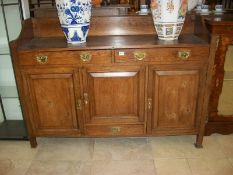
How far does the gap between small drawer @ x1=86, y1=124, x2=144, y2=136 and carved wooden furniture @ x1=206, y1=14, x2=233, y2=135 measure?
601 mm

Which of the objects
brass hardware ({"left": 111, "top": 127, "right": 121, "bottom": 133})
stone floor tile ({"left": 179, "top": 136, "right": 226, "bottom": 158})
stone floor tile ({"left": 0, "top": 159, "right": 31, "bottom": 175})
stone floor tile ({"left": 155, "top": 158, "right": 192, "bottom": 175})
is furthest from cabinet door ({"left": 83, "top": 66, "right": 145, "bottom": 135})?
stone floor tile ({"left": 0, "top": 159, "right": 31, "bottom": 175})

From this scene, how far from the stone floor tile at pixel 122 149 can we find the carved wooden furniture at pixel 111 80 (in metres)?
0.14

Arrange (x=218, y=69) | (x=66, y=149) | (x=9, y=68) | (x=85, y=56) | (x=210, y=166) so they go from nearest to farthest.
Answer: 1. (x=85, y=56)
2. (x=210, y=166)
3. (x=218, y=69)
4. (x=66, y=149)
5. (x=9, y=68)

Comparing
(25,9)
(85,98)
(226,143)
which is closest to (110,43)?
(85,98)

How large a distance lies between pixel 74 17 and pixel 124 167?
1050mm

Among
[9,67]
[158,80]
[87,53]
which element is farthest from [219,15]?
[9,67]

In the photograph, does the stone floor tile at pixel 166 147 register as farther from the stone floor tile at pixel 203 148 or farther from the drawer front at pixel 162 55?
the drawer front at pixel 162 55

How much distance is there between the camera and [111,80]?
1498 mm

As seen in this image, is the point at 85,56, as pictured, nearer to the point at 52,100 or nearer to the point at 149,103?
the point at 52,100

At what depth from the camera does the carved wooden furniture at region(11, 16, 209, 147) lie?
143 centimetres

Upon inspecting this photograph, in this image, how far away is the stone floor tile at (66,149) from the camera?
5.46 ft

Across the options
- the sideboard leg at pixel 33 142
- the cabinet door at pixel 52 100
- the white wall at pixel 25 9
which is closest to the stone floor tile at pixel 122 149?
the cabinet door at pixel 52 100

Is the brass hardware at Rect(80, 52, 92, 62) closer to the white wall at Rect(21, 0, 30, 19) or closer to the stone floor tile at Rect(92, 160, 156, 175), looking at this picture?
the white wall at Rect(21, 0, 30, 19)

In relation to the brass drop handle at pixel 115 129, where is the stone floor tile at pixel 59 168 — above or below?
below
